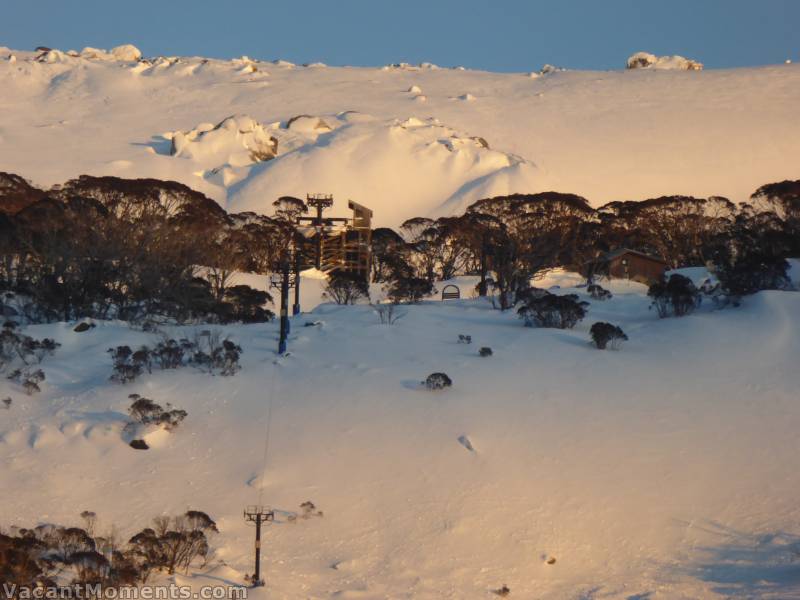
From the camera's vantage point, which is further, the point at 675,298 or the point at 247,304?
the point at 247,304

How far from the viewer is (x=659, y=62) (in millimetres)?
150125

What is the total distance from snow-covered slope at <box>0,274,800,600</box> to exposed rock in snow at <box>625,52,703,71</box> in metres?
128

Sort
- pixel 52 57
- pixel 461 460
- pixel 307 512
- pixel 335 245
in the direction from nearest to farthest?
pixel 307 512 < pixel 461 460 < pixel 335 245 < pixel 52 57

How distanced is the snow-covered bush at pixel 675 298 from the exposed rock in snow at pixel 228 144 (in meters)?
60.9

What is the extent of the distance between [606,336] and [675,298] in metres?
5.57

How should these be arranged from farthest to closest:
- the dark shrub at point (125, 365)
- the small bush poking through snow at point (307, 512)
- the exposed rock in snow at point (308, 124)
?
the exposed rock in snow at point (308, 124) → the dark shrub at point (125, 365) → the small bush poking through snow at point (307, 512)

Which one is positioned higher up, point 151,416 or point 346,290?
point 346,290

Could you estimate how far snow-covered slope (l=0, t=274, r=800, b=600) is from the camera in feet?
54.5

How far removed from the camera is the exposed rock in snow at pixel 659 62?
147750 millimetres

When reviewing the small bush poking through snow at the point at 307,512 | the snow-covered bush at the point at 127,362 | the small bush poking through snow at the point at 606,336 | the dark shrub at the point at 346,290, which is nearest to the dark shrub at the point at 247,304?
the dark shrub at the point at 346,290

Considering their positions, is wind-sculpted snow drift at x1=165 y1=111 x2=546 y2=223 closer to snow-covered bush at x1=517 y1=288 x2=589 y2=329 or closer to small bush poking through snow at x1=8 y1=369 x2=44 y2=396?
snow-covered bush at x1=517 y1=288 x2=589 y2=329

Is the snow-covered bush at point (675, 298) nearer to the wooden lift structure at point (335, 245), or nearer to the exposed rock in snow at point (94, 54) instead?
the wooden lift structure at point (335, 245)

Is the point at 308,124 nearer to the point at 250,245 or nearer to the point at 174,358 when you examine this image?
the point at 250,245

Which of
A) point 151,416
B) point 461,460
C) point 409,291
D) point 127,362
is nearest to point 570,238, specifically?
point 409,291
